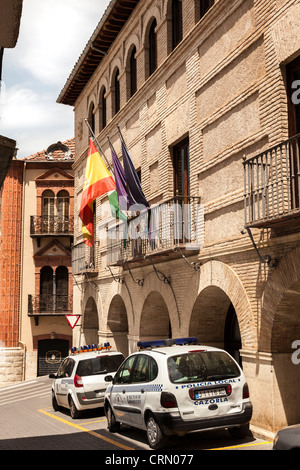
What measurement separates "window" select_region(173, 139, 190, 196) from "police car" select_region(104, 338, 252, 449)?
228 inches

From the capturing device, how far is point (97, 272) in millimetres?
22750

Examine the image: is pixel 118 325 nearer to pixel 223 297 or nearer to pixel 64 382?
pixel 64 382

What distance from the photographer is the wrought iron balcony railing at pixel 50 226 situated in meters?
33.5

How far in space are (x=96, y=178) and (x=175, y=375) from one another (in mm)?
8242

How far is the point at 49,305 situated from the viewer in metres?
33.2

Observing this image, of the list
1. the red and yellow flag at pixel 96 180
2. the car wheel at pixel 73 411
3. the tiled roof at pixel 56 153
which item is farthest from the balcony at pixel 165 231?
the tiled roof at pixel 56 153

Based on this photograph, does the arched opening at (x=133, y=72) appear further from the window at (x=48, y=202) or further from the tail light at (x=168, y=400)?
the window at (x=48, y=202)

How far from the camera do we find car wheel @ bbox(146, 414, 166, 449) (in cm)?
980

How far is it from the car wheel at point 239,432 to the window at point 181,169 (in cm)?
666

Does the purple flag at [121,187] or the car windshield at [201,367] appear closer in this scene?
the car windshield at [201,367]

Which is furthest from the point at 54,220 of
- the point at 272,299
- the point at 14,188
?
the point at 272,299

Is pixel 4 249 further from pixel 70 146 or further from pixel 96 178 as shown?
pixel 96 178

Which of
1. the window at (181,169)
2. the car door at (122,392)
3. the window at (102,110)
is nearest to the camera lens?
the car door at (122,392)

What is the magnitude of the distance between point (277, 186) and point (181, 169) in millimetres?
6265
